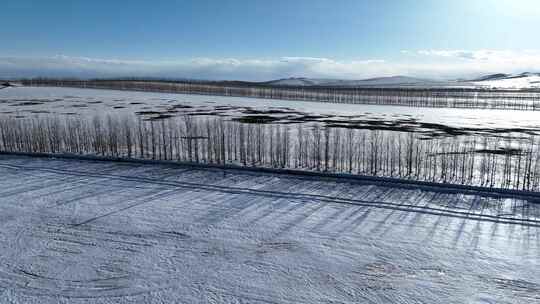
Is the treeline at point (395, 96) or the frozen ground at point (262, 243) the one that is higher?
the treeline at point (395, 96)

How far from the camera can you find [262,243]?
284 inches

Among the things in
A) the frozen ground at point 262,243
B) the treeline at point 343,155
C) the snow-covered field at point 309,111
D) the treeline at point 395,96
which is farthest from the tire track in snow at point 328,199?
the treeline at point 395,96

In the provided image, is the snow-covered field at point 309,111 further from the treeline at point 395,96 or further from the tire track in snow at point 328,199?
the tire track in snow at point 328,199

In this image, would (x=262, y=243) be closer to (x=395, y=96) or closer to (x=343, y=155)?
(x=343, y=155)

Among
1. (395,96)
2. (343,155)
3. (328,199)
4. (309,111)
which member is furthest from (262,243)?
(395,96)

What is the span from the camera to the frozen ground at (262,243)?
5715 mm

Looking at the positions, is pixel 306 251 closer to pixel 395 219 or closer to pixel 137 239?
pixel 395 219

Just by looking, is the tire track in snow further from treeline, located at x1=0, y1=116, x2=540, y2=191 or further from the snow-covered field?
the snow-covered field

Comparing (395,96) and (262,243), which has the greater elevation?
(395,96)

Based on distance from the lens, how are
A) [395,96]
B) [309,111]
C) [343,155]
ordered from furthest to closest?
[395,96] → [309,111] → [343,155]

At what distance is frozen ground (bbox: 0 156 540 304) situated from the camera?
225 inches

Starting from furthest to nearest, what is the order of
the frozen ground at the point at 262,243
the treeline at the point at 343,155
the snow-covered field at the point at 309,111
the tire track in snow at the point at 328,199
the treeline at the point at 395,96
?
the treeline at the point at 395,96
the snow-covered field at the point at 309,111
the treeline at the point at 343,155
the tire track in snow at the point at 328,199
the frozen ground at the point at 262,243

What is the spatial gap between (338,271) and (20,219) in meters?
6.88

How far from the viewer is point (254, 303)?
5.44 meters
